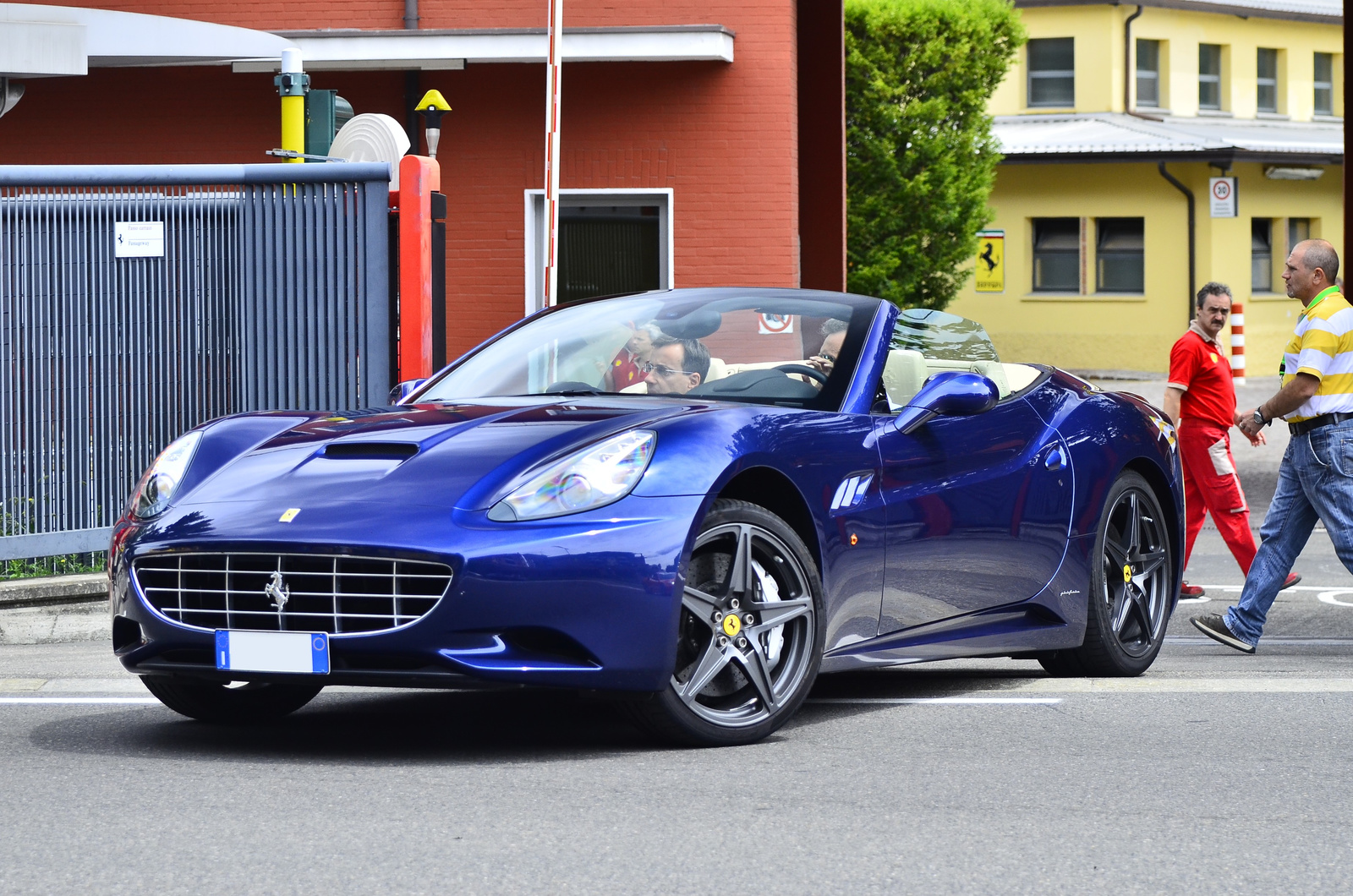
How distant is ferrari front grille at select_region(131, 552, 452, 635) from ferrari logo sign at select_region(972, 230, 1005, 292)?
33653 millimetres

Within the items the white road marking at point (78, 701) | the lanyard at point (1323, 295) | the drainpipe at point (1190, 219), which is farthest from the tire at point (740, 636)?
the drainpipe at point (1190, 219)

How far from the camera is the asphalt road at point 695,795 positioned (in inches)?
165

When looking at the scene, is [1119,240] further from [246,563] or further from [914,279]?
[246,563]

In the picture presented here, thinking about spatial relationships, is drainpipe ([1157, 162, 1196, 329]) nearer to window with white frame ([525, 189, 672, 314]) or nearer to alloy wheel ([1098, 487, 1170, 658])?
window with white frame ([525, 189, 672, 314])

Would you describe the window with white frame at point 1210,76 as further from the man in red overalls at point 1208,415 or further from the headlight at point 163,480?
the headlight at point 163,480

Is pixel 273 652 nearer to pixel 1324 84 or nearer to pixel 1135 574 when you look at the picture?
pixel 1135 574

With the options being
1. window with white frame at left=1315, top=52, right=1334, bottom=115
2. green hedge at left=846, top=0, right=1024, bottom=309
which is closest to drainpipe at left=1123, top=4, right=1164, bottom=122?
window with white frame at left=1315, top=52, right=1334, bottom=115

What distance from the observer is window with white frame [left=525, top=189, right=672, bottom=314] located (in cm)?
1761

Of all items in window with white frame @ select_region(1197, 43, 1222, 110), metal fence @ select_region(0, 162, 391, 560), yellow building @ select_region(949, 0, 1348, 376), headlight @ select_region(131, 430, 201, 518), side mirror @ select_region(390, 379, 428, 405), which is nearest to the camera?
headlight @ select_region(131, 430, 201, 518)

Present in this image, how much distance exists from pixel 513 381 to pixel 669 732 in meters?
1.57

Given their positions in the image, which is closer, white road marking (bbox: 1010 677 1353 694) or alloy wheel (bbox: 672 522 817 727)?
alloy wheel (bbox: 672 522 817 727)

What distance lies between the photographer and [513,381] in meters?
6.57

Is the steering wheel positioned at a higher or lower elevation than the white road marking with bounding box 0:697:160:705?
higher

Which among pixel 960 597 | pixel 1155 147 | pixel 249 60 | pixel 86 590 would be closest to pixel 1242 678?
pixel 960 597
